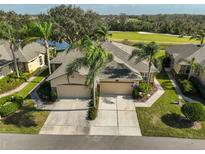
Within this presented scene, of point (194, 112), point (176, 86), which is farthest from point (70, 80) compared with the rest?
point (176, 86)

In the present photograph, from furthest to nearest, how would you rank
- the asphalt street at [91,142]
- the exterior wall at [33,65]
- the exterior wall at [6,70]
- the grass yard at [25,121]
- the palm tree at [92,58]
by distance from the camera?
the exterior wall at [33,65], the exterior wall at [6,70], the palm tree at [92,58], the grass yard at [25,121], the asphalt street at [91,142]

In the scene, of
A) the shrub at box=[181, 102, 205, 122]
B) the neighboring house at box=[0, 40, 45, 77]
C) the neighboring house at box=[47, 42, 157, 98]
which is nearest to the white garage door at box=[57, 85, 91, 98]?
the neighboring house at box=[47, 42, 157, 98]

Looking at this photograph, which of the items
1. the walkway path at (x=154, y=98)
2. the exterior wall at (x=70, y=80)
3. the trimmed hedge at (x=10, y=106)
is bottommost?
the walkway path at (x=154, y=98)

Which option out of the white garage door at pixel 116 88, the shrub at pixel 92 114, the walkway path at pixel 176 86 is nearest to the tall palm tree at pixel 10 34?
the white garage door at pixel 116 88

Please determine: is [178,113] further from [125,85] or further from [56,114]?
[56,114]

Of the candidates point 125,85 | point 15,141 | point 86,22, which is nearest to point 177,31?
point 86,22

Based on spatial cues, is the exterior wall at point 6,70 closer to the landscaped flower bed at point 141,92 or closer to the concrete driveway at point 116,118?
the concrete driveway at point 116,118

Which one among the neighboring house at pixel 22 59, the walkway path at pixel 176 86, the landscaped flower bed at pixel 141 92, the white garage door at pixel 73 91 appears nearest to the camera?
the white garage door at pixel 73 91

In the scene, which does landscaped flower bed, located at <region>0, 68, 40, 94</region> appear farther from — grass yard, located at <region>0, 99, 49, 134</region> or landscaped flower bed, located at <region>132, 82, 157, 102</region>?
landscaped flower bed, located at <region>132, 82, 157, 102</region>
